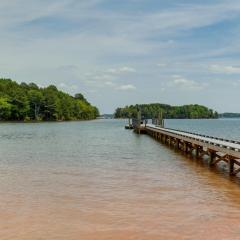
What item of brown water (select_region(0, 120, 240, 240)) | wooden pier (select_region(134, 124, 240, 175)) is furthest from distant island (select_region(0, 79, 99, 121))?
brown water (select_region(0, 120, 240, 240))

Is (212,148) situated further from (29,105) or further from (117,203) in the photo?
(29,105)

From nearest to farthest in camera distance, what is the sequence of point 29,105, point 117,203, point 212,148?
point 117,203
point 212,148
point 29,105

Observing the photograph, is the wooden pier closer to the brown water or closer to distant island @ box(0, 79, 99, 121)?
the brown water

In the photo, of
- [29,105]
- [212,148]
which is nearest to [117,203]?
[212,148]

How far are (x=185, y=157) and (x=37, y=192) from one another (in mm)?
18553

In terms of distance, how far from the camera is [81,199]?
16859 mm

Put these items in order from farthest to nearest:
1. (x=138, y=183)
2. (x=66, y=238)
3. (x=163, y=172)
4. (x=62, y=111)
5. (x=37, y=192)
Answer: (x=62, y=111) < (x=163, y=172) < (x=138, y=183) < (x=37, y=192) < (x=66, y=238)

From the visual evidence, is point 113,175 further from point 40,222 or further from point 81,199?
point 40,222

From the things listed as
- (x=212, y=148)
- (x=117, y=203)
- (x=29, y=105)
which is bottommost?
(x=117, y=203)

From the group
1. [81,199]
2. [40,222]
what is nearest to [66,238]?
[40,222]

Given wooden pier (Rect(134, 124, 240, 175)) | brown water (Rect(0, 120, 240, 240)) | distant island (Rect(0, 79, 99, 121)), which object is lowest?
brown water (Rect(0, 120, 240, 240))

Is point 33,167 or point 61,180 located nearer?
point 61,180

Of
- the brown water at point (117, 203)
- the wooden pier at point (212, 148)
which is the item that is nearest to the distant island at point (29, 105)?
the wooden pier at point (212, 148)

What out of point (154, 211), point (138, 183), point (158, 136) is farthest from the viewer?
point (158, 136)
